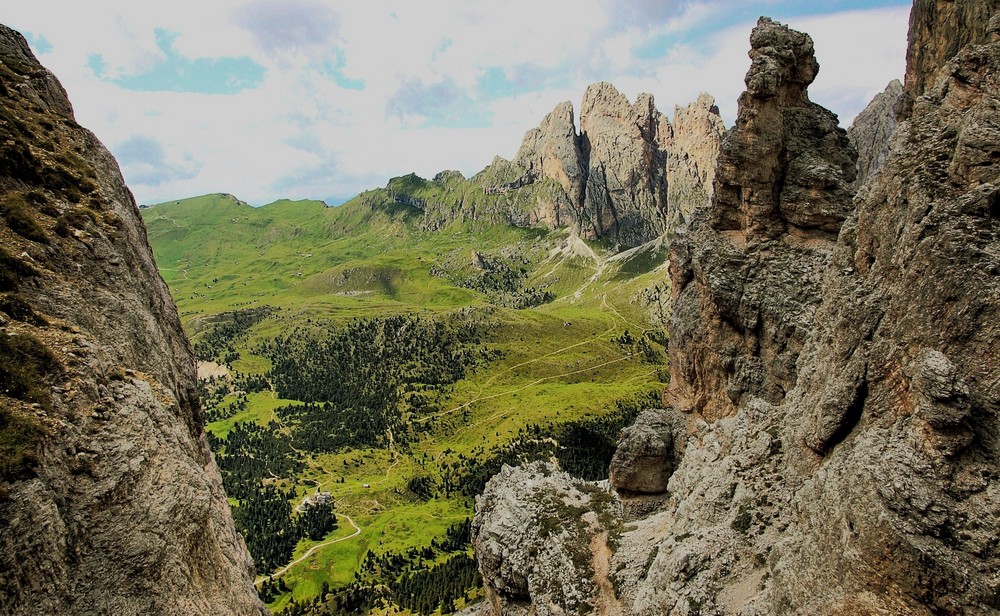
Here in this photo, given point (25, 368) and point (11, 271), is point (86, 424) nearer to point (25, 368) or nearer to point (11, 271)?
point (25, 368)

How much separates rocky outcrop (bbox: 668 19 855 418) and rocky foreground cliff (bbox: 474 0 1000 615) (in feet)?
0.74

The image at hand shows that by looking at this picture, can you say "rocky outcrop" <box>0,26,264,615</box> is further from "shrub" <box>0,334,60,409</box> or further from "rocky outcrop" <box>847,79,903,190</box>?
"rocky outcrop" <box>847,79,903,190</box>

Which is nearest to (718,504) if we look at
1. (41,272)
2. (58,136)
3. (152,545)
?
(152,545)

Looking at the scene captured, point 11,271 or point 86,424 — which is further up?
point 11,271

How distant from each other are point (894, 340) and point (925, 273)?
12.5 feet

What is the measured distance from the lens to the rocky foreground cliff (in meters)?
24.9

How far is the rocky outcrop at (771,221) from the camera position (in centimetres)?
5991

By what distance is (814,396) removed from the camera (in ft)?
124

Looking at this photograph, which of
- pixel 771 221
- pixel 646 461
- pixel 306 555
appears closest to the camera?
pixel 771 221

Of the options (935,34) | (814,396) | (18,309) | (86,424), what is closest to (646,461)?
(814,396)

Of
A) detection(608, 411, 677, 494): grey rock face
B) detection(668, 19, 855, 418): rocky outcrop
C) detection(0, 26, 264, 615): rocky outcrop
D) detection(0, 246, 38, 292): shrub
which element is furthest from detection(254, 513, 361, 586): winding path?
detection(668, 19, 855, 418): rocky outcrop

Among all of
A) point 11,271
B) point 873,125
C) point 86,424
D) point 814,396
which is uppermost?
point 873,125

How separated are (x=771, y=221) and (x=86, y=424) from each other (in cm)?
6506

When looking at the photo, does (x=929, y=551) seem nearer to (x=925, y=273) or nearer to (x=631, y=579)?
(x=925, y=273)
